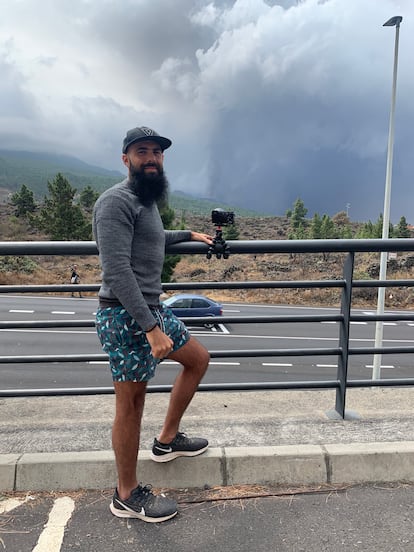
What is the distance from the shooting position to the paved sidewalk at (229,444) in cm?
255

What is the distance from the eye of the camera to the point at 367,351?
122 inches

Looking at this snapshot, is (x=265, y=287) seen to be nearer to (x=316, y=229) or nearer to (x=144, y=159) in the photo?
(x=144, y=159)

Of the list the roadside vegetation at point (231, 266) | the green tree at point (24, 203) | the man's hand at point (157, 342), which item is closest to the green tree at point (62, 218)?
the roadside vegetation at point (231, 266)

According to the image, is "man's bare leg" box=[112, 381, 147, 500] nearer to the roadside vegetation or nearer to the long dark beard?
the long dark beard

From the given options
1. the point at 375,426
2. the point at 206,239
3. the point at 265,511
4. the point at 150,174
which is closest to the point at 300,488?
the point at 265,511

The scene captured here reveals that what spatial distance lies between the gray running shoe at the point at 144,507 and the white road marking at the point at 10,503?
50 centimetres

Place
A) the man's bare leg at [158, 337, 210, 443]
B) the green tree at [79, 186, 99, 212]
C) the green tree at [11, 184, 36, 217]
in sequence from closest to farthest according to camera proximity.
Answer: the man's bare leg at [158, 337, 210, 443]
the green tree at [11, 184, 36, 217]
the green tree at [79, 186, 99, 212]

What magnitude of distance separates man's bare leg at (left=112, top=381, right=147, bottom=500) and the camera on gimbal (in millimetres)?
908

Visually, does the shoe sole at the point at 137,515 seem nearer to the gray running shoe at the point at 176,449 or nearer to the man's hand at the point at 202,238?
the gray running shoe at the point at 176,449

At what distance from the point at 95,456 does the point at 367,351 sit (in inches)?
73.5

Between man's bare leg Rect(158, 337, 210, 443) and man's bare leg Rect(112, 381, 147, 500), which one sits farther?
man's bare leg Rect(158, 337, 210, 443)

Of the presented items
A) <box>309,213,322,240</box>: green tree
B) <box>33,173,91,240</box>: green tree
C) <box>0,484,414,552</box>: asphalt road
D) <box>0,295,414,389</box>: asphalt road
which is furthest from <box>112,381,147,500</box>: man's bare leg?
<box>309,213,322,240</box>: green tree

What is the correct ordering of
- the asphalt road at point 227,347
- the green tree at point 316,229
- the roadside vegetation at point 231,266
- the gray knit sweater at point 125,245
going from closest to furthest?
the gray knit sweater at point 125,245 → the asphalt road at point 227,347 → the roadside vegetation at point 231,266 → the green tree at point 316,229

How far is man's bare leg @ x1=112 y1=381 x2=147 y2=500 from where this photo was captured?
2230 millimetres
